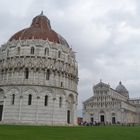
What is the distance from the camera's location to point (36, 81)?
50.6 metres

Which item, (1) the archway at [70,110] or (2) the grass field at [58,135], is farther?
(1) the archway at [70,110]

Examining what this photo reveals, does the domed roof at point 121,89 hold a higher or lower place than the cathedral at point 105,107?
higher

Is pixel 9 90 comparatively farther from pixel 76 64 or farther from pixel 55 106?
pixel 76 64

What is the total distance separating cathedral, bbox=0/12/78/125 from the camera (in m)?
49.6

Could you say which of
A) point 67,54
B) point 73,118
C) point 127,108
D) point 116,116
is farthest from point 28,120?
point 127,108

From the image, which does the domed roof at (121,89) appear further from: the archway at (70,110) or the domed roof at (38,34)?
the archway at (70,110)

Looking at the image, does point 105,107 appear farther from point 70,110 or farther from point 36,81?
point 36,81

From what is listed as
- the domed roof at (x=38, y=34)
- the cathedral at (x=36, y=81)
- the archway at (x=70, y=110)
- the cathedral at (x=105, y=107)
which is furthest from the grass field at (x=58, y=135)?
the cathedral at (x=105, y=107)

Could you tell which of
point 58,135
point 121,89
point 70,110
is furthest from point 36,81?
point 121,89

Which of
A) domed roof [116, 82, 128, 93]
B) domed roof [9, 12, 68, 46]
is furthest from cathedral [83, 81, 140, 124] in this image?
domed roof [9, 12, 68, 46]

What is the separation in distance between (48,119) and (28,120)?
12.8 feet

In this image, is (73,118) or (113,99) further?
(113,99)

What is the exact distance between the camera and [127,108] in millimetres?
110500

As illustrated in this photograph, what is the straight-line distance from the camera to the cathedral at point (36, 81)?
163 feet
